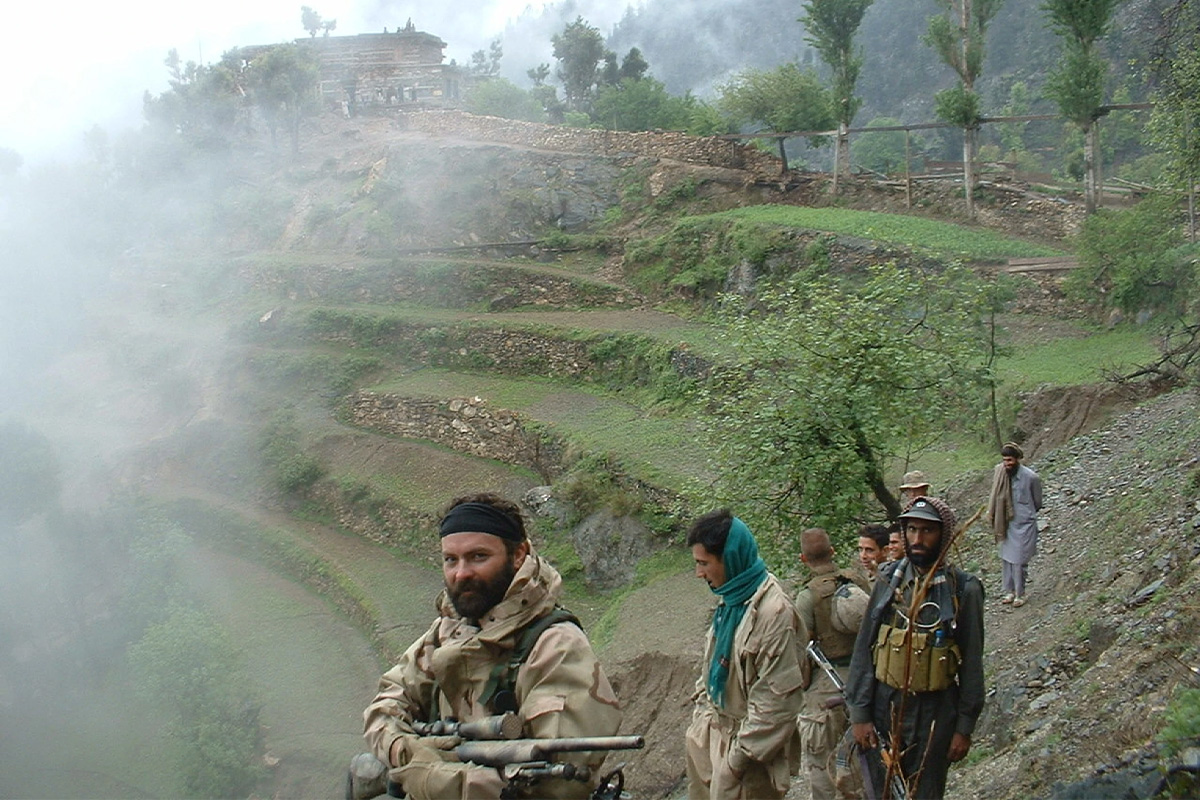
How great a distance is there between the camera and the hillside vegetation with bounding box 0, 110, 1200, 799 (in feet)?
24.0

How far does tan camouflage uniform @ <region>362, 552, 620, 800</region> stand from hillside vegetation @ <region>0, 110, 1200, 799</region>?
7.07 ft

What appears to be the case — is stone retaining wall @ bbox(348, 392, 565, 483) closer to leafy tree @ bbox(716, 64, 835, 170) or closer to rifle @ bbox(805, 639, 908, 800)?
leafy tree @ bbox(716, 64, 835, 170)

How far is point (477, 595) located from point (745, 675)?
1.52 metres

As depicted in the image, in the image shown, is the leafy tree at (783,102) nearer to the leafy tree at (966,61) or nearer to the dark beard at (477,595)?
the leafy tree at (966,61)

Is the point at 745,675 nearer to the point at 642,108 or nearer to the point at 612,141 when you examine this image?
the point at 612,141

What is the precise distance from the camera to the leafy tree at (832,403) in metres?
7.82

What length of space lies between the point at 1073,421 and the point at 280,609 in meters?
13.1

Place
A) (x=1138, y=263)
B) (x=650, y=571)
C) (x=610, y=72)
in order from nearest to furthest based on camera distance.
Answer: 1. (x=650, y=571)
2. (x=1138, y=263)
3. (x=610, y=72)

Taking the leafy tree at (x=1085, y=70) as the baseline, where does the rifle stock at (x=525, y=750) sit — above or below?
below

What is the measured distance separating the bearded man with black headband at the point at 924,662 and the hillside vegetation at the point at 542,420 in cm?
60

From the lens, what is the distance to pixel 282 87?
125 ft

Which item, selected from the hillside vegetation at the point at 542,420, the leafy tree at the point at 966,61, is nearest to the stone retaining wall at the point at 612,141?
the hillside vegetation at the point at 542,420

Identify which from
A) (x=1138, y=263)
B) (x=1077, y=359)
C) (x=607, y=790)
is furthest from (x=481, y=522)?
(x=1138, y=263)

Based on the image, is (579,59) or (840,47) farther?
(579,59)
